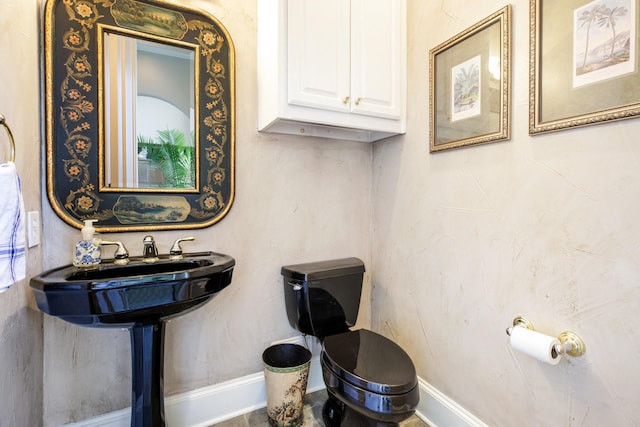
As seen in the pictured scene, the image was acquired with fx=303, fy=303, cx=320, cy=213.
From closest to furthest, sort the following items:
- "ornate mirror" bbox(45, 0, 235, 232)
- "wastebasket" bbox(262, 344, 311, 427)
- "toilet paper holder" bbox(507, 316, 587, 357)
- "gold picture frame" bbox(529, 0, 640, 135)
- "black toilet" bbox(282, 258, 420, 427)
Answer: "gold picture frame" bbox(529, 0, 640, 135) → "toilet paper holder" bbox(507, 316, 587, 357) → "black toilet" bbox(282, 258, 420, 427) → "ornate mirror" bbox(45, 0, 235, 232) → "wastebasket" bbox(262, 344, 311, 427)

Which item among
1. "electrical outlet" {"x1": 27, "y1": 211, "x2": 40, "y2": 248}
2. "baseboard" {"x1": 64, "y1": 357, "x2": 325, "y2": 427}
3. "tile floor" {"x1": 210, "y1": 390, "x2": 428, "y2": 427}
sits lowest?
"tile floor" {"x1": 210, "y1": 390, "x2": 428, "y2": 427}

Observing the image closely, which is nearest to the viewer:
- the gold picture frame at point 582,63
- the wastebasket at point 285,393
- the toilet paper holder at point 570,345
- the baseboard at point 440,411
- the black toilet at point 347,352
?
the gold picture frame at point 582,63

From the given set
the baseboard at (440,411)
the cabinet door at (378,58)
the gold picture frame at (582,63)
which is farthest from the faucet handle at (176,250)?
the gold picture frame at (582,63)

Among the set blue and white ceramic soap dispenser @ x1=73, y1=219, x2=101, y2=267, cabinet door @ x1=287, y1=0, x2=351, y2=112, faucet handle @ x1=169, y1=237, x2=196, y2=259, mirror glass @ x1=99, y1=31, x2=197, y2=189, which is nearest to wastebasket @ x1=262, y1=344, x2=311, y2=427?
faucet handle @ x1=169, y1=237, x2=196, y2=259

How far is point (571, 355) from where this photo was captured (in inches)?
40.2

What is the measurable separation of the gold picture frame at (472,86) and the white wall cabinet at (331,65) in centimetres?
23

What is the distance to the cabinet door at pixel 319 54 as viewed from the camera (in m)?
1.36

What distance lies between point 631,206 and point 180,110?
68.6 inches

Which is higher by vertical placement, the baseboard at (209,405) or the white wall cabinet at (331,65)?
the white wall cabinet at (331,65)

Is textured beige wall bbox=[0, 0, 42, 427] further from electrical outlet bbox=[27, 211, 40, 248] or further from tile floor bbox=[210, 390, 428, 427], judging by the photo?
tile floor bbox=[210, 390, 428, 427]

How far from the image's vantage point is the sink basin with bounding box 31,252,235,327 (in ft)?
3.05

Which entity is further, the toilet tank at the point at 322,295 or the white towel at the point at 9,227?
the toilet tank at the point at 322,295

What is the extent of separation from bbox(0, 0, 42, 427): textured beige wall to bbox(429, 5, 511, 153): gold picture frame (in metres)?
1.63

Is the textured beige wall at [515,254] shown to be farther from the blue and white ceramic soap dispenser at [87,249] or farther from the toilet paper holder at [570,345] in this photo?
the blue and white ceramic soap dispenser at [87,249]
